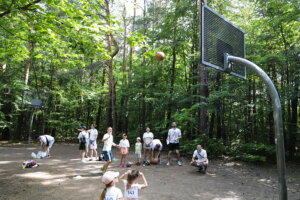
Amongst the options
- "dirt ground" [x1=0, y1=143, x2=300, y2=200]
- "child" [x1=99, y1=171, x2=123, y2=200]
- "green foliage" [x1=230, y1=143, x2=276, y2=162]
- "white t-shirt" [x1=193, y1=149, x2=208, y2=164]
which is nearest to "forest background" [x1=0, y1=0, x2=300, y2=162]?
"green foliage" [x1=230, y1=143, x2=276, y2=162]

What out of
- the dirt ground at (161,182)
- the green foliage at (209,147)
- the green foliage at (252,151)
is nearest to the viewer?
the dirt ground at (161,182)

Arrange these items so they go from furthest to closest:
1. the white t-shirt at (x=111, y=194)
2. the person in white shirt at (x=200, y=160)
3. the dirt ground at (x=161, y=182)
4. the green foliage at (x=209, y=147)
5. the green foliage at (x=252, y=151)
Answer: the green foliage at (x=209, y=147) → the green foliage at (x=252, y=151) → the person in white shirt at (x=200, y=160) → the dirt ground at (x=161, y=182) → the white t-shirt at (x=111, y=194)

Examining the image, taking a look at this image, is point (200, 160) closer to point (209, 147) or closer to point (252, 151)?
point (209, 147)

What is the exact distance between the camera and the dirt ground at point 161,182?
18.6ft

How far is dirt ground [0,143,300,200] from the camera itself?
566 centimetres

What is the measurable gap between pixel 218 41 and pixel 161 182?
4837 millimetres

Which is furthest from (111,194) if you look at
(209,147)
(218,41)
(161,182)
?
(209,147)

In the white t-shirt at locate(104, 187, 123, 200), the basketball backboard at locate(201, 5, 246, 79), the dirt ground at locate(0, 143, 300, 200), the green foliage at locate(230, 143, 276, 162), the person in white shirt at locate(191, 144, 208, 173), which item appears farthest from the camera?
the green foliage at locate(230, 143, 276, 162)

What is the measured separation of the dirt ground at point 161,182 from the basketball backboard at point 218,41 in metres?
3.62

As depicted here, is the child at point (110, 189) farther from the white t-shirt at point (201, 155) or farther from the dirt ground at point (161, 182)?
the white t-shirt at point (201, 155)

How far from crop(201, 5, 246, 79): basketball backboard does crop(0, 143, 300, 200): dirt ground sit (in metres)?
3.62

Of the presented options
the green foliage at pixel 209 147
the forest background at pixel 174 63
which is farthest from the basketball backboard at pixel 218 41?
the green foliage at pixel 209 147

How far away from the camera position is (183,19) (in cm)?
1548

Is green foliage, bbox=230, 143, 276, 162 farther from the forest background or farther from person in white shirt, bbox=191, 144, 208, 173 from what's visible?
person in white shirt, bbox=191, 144, 208, 173
